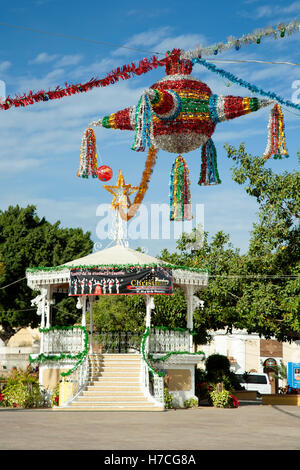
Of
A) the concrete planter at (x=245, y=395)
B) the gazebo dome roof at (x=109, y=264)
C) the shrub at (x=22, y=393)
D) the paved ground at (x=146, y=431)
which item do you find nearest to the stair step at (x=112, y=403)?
the paved ground at (x=146, y=431)

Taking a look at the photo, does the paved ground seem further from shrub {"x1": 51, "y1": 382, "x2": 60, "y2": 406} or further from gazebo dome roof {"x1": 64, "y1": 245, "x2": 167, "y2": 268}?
gazebo dome roof {"x1": 64, "y1": 245, "x2": 167, "y2": 268}

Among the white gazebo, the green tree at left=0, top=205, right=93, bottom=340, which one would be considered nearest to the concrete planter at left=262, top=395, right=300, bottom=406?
the white gazebo

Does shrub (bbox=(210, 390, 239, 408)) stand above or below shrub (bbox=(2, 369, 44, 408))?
below

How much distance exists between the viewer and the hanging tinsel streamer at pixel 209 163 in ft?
61.6

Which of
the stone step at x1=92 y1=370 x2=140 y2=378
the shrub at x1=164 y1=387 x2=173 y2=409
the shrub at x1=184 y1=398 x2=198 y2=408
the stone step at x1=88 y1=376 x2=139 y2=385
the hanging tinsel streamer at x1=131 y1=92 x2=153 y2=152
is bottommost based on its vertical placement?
the shrub at x1=184 y1=398 x2=198 y2=408

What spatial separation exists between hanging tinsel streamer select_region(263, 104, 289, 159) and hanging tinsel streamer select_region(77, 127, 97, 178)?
5293 millimetres

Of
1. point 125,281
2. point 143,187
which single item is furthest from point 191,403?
point 143,187

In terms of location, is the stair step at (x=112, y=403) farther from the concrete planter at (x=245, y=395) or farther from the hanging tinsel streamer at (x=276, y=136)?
the concrete planter at (x=245, y=395)

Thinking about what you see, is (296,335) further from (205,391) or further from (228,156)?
(228,156)

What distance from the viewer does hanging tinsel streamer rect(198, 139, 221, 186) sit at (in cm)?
1878

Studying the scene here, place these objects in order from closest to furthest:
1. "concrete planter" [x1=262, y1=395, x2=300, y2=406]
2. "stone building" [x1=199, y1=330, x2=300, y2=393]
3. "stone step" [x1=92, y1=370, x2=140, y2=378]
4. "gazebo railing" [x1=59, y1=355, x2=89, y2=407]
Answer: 1. "gazebo railing" [x1=59, y1=355, x2=89, y2=407]
2. "stone step" [x1=92, y1=370, x2=140, y2=378]
3. "concrete planter" [x1=262, y1=395, x2=300, y2=406]
4. "stone building" [x1=199, y1=330, x2=300, y2=393]

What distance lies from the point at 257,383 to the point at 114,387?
20414 mm

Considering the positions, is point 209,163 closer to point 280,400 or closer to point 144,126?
point 144,126

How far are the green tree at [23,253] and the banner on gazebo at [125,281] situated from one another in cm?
2086
